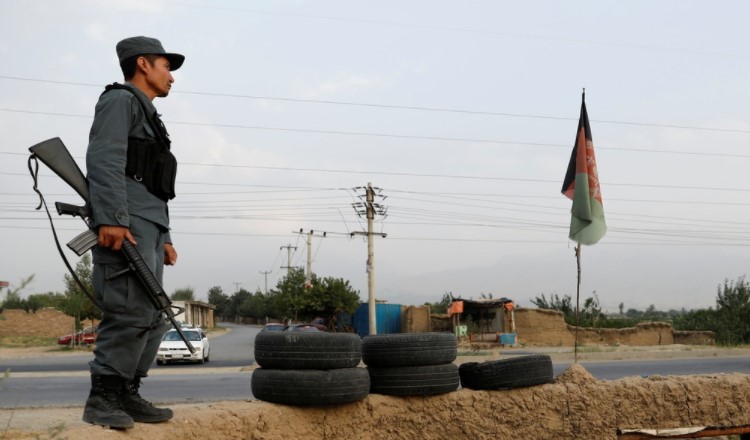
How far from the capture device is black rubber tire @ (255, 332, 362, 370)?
4168 mm

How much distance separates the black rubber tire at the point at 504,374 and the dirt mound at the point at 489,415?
7 centimetres

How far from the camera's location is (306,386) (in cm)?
415

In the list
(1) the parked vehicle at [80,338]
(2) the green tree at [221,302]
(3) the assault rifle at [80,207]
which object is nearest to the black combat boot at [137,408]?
(3) the assault rifle at [80,207]

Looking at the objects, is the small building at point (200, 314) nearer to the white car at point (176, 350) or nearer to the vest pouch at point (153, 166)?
the white car at point (176, 350)

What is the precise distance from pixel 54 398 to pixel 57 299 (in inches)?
980

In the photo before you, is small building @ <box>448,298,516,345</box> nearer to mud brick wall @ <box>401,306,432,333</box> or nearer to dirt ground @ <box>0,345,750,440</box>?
mud brick wall @ <box>401,306,432,333</box>

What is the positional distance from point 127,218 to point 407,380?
2201 mm

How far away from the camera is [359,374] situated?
4363mm

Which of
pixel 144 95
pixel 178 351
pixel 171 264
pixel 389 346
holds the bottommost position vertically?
pixel 178 351

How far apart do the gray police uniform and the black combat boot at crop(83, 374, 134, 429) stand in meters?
0.06

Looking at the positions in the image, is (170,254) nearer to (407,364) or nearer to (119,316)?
(119,316)

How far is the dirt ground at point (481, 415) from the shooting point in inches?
153

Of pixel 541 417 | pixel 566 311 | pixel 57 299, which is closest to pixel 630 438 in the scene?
pixel 541 417

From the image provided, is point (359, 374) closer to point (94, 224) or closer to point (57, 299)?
point (94, 224)
